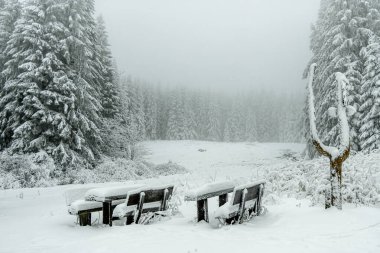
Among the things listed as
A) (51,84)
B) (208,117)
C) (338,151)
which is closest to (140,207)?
(338,151)

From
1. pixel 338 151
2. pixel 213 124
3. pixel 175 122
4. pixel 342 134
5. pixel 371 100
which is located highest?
pixel 175 122

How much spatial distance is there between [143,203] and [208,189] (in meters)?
1.45

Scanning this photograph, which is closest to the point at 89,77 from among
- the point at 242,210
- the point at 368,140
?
the point at 368,140

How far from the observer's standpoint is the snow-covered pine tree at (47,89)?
21.4 metres

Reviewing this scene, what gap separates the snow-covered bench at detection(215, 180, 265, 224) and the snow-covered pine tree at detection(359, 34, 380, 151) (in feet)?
48.3

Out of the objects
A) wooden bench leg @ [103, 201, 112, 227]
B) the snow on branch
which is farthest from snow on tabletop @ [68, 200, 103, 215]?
the snow on branch

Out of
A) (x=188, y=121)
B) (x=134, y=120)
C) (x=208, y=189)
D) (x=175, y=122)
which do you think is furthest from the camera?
(x=188, y=121)

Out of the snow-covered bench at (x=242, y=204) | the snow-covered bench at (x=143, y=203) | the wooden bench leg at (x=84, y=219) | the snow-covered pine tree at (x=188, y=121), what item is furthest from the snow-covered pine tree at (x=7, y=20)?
the snow-covered pine tree at (x=188, y=121)

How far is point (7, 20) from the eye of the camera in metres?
26.0

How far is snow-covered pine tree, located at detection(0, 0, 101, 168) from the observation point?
2135cm

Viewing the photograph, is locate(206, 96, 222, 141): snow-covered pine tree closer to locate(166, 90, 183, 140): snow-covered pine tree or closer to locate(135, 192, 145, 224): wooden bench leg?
locate(166, 90, 183, 140): snow-covered pine tree

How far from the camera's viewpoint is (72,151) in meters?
22.3

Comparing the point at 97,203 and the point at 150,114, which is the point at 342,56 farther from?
the point at 150,114

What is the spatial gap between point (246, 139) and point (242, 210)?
9238 cm
